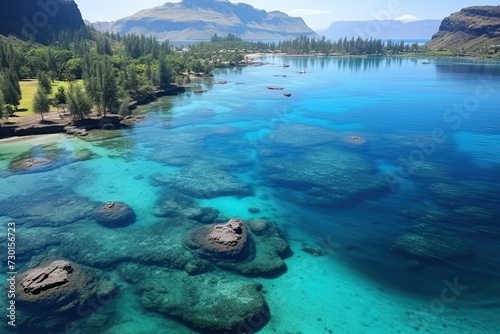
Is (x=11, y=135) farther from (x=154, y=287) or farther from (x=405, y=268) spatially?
(x=405, y=268)

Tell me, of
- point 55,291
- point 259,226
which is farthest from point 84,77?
point 55,291

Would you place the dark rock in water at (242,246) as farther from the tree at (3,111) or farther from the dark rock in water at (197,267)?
the tree at (3,111)

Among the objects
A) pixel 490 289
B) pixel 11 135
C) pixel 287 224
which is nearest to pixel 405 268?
pixel 490 289

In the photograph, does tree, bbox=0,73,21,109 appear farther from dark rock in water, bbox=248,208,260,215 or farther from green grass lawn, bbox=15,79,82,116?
dark rock in water, bbox=248,208,260,215

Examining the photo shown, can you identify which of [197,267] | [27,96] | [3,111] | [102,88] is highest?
[102,88]

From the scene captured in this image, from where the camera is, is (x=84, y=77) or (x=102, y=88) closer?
(x=102, y=88)

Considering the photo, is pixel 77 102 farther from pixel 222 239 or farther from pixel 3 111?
pixel 222 239
